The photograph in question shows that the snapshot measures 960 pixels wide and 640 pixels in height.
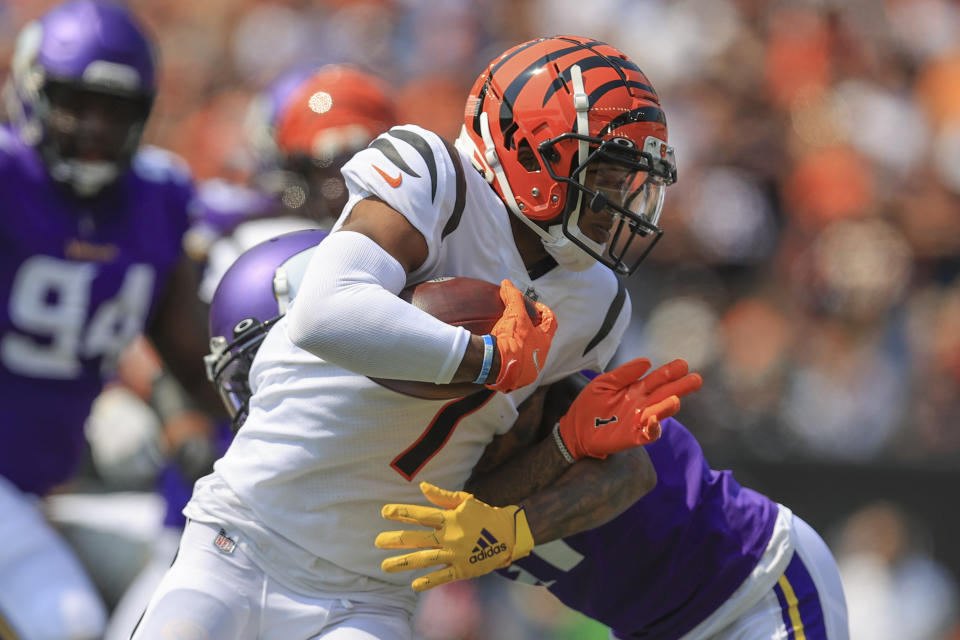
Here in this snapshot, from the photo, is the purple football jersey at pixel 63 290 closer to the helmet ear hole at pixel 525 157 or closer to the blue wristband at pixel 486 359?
the helmet ear hole at pixel 525 157

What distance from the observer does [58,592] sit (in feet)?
12.8

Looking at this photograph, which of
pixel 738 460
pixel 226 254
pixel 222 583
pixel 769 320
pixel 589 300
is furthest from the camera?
pixel 769 320

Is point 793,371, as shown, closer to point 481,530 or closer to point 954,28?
point 954,28

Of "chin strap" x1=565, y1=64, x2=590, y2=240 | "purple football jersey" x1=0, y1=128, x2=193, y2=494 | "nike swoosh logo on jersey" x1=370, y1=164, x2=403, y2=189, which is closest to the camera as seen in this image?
"nike swoosh logo on jersey" x1=370, y1=164, x2=403, y2=189

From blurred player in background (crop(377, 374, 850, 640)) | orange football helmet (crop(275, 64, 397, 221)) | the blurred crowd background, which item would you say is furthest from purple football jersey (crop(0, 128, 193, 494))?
the blurred crowd background

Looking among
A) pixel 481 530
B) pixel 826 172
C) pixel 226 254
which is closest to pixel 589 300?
pixel 481 530

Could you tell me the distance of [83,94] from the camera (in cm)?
443

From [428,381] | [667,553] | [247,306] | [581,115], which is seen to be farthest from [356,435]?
[667,553]

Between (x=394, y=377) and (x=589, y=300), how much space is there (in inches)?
26.4

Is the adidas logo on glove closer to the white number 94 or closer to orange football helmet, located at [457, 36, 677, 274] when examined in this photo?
orange football helmet, located at [457, 36, 677, 274]

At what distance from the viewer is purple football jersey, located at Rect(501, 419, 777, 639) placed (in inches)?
126

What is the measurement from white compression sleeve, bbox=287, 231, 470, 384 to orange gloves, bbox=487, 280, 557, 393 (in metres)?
0.08

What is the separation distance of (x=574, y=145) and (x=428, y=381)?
0.65 m

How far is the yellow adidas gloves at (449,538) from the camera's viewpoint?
8.33ft
